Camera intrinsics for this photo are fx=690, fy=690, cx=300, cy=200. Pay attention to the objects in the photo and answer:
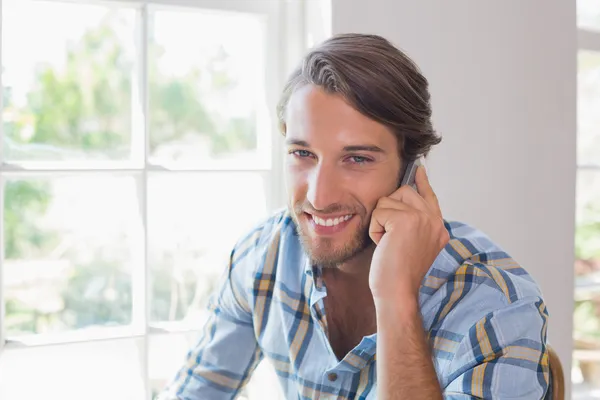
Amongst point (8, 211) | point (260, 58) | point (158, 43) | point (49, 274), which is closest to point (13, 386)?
point (49, 274)

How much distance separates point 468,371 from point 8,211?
1143mm

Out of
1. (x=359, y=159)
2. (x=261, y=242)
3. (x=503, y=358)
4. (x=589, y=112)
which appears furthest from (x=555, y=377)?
(x=589, y=112)

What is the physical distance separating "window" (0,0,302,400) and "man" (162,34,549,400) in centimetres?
30

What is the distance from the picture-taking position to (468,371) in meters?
1.23

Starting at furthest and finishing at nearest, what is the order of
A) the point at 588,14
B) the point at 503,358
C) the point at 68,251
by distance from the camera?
the point at 588,14, the point at 68,251, the point at 503,358

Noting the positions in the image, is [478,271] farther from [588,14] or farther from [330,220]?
[588,14]

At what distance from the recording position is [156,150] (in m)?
1.83

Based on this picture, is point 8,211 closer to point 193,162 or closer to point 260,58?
point 193,162

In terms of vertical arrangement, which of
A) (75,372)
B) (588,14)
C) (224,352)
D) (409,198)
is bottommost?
(75,372)

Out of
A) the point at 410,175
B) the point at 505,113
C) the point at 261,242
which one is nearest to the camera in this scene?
the point at 410,175

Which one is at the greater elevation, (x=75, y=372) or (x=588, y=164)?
(x=588, y=164)

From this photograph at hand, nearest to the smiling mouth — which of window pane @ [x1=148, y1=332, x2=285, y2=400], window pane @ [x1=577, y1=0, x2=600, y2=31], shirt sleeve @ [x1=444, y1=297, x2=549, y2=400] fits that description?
shirt sleeve @ [x1=444, y1=297, x2=549, y2=400]

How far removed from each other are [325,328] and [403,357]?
0.25 meters

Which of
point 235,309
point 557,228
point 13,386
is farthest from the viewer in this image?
point 557,228
